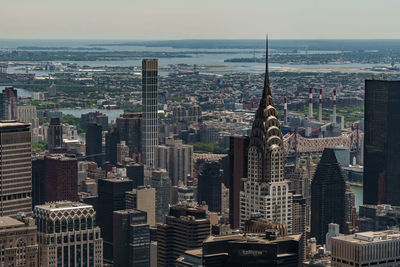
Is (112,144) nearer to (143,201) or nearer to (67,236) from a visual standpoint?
(143,201)

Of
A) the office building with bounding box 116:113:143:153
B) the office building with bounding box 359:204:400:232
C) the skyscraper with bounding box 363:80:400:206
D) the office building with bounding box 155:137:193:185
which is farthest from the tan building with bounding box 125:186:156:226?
the office building with bounding box 116:113:143:153

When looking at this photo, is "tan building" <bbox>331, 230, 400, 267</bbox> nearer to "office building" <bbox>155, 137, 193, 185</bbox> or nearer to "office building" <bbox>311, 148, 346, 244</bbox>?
"office building" <bbox>311, 148, 346, 244</bbox>

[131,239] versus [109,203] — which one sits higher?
[109,203]

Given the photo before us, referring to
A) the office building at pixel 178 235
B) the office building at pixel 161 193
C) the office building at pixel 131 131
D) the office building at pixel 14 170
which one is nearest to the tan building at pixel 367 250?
the office building at pixel 178 235

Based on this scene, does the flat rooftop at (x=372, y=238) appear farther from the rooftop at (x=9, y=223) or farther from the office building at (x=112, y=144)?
the office building at (x=112, y=144)

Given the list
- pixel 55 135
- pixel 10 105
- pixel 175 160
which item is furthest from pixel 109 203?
pixel 10 105

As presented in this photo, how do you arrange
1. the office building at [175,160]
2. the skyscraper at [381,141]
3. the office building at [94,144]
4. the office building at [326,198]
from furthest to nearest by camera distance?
the office building at [94,144] < the office building at [175,160] < the skyscraper at [381,141] < the office building at [326,198]
